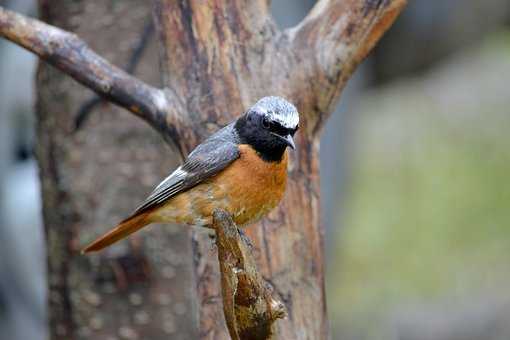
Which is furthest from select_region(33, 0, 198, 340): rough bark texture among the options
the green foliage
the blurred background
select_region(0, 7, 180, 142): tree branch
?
the green foliage

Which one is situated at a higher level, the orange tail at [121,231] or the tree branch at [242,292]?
the orange tail at [121,231]

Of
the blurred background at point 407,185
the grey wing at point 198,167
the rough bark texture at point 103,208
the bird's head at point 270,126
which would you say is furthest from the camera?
the blurred background at point 407,185

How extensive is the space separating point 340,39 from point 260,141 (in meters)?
0.54

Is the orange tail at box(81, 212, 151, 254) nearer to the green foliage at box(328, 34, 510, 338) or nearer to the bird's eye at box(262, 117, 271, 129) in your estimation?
the bird's eye at box(262, 117, 271, 129)

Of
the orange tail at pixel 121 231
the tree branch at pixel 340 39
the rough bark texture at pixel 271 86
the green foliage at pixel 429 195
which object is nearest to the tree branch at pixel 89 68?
the rough bark texture at pixel 271 86

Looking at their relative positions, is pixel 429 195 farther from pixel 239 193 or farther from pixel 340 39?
pixel 239 193

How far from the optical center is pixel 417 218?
1197cm

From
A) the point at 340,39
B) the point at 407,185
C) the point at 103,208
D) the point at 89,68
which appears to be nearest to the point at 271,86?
the point at 340,39

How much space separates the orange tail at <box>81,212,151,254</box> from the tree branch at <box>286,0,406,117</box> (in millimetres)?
887

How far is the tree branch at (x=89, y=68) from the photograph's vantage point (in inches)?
175

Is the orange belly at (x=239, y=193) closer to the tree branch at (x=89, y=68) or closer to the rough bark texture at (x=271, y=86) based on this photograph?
the rough bark texture at (x=271, y=86)

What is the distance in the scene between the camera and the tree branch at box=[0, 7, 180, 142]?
443 centimetres

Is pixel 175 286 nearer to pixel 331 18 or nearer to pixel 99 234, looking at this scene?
pixel 99 234

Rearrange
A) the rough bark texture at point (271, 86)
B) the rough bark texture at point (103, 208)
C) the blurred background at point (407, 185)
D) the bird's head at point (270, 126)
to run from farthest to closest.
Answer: the blurred background at point (407, 185) < the rough bark texture at point (103, 208) < the rough bark texture at point (271, 86) < the bird's head at point (270, 126)
